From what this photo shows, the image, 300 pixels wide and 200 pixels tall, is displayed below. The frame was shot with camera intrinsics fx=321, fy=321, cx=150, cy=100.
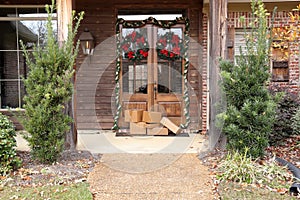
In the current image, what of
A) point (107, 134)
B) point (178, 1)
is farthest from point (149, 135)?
point (178, 1)

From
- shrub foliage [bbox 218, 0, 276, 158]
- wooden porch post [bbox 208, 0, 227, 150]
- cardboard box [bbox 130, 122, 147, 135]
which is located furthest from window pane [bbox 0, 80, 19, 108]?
shrub foliage [bbox 218, 0, 276, 158]

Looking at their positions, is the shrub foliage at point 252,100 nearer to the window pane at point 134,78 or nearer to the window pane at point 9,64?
the window pane at point 134,78

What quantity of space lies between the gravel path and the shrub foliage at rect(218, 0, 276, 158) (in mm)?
642

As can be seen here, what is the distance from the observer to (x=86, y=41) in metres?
6.50

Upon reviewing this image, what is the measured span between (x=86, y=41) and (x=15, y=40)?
1583 millimetres

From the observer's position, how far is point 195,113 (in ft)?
22.1

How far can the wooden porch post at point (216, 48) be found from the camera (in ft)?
15.3

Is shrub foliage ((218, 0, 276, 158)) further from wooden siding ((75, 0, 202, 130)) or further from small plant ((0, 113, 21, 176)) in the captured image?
small plant ((0, 113, 21, 176))

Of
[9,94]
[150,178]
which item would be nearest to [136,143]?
[150,178]

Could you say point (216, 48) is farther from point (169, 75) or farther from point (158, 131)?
point (158, 131)

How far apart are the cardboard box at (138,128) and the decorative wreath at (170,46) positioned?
147cm

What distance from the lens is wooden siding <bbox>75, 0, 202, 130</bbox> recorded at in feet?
21.5

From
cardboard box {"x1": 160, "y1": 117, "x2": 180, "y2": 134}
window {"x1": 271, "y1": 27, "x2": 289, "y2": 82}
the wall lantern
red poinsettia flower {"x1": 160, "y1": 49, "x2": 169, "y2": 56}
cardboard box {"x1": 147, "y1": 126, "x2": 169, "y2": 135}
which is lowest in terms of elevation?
cardboard box {"x1": 147, "y1": 126, "x2": 169, "y2": 135}

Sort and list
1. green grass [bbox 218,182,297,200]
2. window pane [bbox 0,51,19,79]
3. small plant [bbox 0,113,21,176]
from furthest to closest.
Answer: window pane [bbox 0,51,19,79]
small plant [bbox 0,113,21,176]
green grass [bbox 218,182,297,200]
